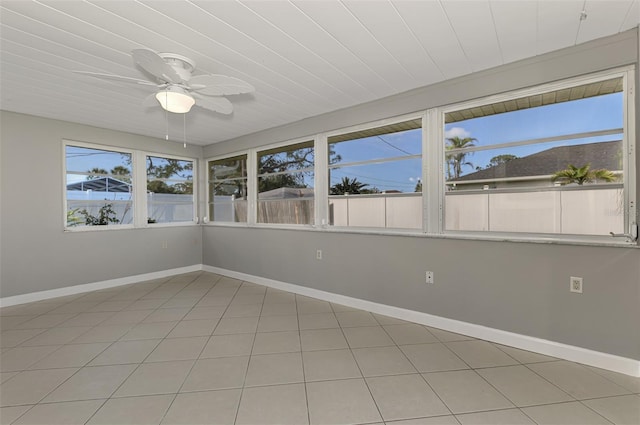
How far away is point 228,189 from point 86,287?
2674 millimetres

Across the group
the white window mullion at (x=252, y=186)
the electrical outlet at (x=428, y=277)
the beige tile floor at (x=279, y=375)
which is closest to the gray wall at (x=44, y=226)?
the beige tile floor at (x=279, y=375)

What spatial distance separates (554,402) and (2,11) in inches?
173

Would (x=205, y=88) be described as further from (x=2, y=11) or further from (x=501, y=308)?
(x=501, y=308)

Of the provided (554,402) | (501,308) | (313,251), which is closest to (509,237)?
(501,308)

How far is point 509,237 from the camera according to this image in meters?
2.59

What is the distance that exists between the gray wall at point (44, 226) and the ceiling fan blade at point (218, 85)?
10.7ft

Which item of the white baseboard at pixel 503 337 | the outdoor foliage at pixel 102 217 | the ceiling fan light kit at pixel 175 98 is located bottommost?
the white baseboard at pixel 503 337

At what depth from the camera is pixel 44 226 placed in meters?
3.92

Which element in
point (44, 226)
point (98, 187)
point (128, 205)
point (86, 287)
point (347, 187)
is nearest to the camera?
point (347, 187)

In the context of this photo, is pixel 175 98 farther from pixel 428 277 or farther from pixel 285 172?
pixel 428 277

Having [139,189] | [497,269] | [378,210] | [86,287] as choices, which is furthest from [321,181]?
[86,287]

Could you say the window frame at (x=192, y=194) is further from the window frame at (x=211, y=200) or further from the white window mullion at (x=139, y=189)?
the window frame at (x=211, y=200)

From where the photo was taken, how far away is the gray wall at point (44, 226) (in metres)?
3.64

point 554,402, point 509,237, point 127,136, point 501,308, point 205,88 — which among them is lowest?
point 554,402
